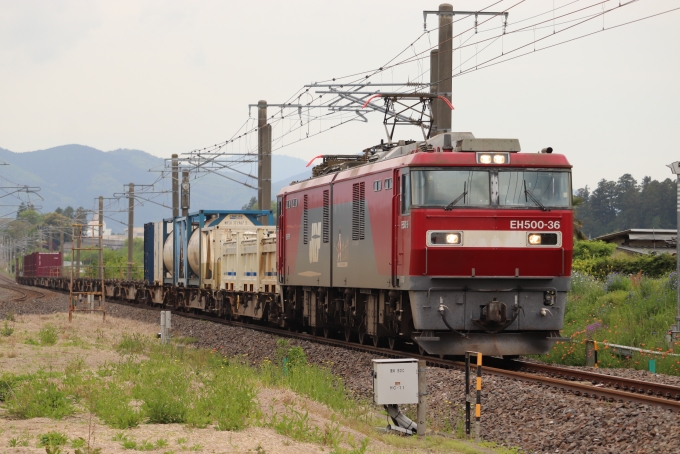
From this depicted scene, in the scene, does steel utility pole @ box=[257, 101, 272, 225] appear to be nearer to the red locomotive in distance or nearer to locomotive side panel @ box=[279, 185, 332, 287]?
locomotive side panel @ box=[279, 185, 332, 287]

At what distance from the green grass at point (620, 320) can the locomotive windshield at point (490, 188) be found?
3.11 metres

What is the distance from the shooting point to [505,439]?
11086mm

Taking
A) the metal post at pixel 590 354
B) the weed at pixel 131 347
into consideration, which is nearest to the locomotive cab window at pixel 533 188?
the metal post at pixel 590 354

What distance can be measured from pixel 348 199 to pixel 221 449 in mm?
10750

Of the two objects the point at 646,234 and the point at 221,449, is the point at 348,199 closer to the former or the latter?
the point at 221,449

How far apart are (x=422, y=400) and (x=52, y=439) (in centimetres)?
427

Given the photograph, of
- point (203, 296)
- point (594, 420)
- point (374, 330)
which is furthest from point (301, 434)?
point (203, 296)

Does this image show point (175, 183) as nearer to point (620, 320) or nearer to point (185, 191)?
point (185, 191)

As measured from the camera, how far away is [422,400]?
11.1m

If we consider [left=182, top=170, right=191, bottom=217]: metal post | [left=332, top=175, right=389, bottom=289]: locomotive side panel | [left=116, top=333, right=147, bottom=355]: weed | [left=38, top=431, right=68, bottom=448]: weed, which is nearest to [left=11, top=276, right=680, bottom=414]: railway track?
[left=332, top=175, right=389, bottom=289]: locomotive side panel

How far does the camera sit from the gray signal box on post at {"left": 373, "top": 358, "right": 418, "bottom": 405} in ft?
35.9

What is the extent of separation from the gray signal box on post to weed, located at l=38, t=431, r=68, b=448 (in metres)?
3.62

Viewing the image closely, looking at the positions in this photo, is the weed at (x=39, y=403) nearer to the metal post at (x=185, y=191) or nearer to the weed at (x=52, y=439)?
the weed at (x=52, y=439)

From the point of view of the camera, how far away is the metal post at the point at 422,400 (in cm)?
1085
